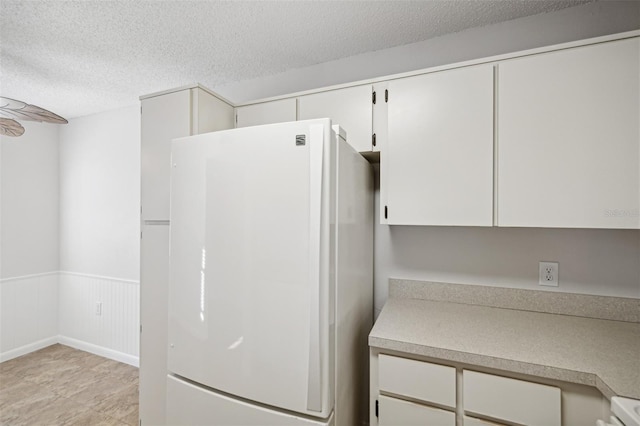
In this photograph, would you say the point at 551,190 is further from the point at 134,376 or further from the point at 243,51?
the point at 134,376

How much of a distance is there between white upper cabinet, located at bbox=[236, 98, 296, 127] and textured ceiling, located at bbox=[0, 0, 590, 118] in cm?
38

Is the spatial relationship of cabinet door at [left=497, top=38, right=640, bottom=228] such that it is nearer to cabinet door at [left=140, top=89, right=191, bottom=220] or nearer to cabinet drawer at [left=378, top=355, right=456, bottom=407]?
cabinet drawer at [left=378, top=355, right=456, bottom=407]

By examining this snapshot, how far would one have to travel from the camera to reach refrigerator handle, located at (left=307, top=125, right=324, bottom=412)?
3.30ft

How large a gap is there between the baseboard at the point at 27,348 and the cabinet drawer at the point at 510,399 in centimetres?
409

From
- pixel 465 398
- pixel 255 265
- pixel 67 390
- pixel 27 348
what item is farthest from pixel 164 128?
pixel 27 348

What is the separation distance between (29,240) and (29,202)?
0.40 meters

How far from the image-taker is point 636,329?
1297mm

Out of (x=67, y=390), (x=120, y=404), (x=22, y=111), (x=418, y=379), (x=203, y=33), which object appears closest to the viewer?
→ (x=418, y=379)

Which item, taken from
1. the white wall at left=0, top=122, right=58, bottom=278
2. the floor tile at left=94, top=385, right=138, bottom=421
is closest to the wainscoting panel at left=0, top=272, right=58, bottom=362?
the white wall at left=0, top=122, right=58, bottom=278

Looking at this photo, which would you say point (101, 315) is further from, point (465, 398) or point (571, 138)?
point (571, 138)

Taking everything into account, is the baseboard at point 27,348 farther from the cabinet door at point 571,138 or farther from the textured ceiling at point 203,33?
the cabinet door at point 571,138

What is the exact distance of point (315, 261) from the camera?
39.9 inches

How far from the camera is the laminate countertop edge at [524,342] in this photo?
965mm

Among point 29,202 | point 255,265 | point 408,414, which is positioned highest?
point 29,202
